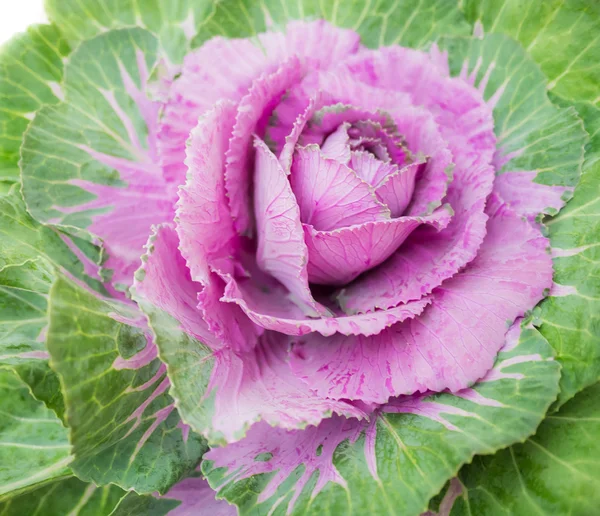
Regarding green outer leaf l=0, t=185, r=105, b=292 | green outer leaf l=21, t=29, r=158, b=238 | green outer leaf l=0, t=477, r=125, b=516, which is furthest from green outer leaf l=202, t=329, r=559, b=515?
green outer leaf l=21, t=29, r=158, b=238

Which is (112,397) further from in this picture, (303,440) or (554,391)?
(554,391)

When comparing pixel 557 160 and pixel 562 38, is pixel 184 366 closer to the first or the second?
pixel 557 160

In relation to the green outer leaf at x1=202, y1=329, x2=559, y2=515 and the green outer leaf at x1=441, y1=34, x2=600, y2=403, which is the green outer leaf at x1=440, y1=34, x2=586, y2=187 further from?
the green outer leaf at x1=202, y1=329, x2=559, y2=515

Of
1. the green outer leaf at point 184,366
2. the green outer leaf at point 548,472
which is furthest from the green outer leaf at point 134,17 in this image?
the green outer leaf at point 548,472

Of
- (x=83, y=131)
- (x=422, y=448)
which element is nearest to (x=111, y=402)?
(x=422, y=448)

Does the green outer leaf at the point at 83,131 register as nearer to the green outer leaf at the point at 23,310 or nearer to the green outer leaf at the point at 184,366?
the green outer leaf at the point at 23,310
